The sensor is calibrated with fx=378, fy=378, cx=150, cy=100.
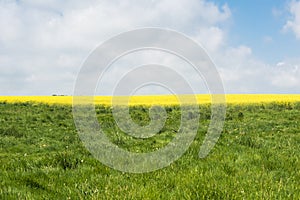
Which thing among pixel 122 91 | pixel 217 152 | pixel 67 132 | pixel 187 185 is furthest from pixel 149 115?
pixel 187 185

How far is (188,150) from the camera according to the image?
9.48m

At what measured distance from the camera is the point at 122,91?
1086 cm

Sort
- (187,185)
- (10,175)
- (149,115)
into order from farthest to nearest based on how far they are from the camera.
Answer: (149,115)
(10,175)
(187,185)

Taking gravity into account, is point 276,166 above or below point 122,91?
below

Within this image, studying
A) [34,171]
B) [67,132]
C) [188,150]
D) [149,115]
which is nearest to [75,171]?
[34,171]

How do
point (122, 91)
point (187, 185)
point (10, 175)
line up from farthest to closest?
1. point (122, 91)
2. point (10, 175)
3. point (187, 185)

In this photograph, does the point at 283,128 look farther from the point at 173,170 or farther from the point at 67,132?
the point at 173,170

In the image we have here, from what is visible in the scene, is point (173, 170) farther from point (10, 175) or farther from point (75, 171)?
point (10, 175)

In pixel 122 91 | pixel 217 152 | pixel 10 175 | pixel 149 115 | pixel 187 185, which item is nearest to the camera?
pixel 187 185

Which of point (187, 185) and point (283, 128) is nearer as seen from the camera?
point (187, 185)

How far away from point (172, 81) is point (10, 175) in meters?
5.39

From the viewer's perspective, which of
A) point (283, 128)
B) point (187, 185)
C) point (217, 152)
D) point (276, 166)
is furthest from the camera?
point (283, 128)

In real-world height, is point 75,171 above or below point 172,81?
below

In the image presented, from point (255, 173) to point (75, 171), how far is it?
11.3 feet
